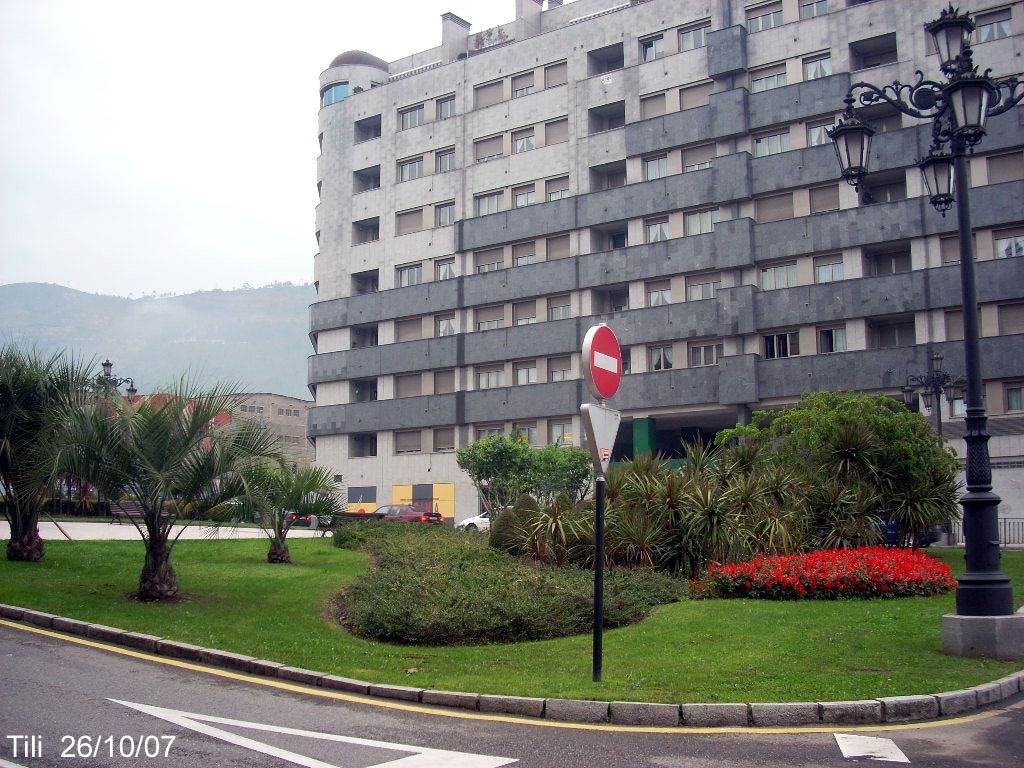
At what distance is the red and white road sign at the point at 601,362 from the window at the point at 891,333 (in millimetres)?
38785

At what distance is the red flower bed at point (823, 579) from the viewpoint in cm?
1490

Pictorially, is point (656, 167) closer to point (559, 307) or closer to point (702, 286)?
point (702, 286)

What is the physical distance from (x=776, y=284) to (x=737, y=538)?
33096 millimetres

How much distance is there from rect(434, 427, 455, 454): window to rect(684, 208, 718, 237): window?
19.0 m

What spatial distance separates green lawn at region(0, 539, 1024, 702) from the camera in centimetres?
855

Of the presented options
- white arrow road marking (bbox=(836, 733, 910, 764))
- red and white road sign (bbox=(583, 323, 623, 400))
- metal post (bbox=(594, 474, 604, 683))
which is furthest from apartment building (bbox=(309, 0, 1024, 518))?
white arrow road marking (bbox=(836, 733, 910, 764))

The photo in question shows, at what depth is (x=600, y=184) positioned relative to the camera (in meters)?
55.8

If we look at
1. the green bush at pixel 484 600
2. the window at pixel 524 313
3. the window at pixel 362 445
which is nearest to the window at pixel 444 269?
the window at pixel 524 313

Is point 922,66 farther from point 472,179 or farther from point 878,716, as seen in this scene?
point 878,716

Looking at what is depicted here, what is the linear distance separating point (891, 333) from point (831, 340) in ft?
8.95

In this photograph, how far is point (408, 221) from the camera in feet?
207

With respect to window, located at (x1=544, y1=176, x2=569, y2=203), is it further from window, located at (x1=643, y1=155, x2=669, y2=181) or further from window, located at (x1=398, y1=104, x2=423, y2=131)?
window, located at (x1=398, y1=104, x2=423, y2=131)

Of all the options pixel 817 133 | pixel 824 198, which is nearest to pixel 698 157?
pixel 817 133

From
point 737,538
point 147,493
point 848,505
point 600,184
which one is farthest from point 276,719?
point 600,184
